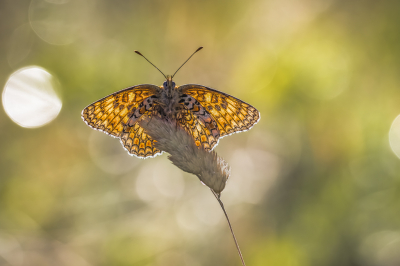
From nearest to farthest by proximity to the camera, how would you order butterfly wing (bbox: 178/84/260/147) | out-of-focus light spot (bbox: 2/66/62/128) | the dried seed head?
the dried seed head → butterfly wing (bbox: 178/84/260/147) → out-of-focus light spot (bbox: 2/66/62/128)

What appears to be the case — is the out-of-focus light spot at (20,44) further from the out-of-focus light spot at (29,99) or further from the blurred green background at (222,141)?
the out-of-focus light spot at (29,99)

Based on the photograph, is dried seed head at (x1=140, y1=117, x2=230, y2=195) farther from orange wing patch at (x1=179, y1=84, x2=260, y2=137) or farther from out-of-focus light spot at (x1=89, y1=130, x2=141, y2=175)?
out-of-focus light spot at (x1=89, y1=130, x2=141, y2=175)

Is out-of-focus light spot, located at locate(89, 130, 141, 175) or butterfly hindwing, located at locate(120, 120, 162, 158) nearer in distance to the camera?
butterfly hindwing, located at locate(120, 120, 162, 158)

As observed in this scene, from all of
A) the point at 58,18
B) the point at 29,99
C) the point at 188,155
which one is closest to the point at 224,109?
the point at 188,155

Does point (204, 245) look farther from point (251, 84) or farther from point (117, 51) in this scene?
point (117, 51)

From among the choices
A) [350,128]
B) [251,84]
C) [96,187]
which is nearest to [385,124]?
[350,128]

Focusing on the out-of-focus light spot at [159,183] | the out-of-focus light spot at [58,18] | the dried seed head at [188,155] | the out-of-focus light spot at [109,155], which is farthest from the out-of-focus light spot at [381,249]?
the out-of-focus light spot at [58,18]

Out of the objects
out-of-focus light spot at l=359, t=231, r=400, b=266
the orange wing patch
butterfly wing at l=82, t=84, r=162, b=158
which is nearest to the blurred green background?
out-of-focus light spot at l=359, t=231, r=400, b=266

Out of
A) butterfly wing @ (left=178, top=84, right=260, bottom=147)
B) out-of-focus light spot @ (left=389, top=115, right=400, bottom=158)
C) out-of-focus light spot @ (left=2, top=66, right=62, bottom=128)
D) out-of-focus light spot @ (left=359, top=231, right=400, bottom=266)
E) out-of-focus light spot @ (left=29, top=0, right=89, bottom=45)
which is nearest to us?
butterfly wing @ (left=178, top=84, right=260, bottom=147)
